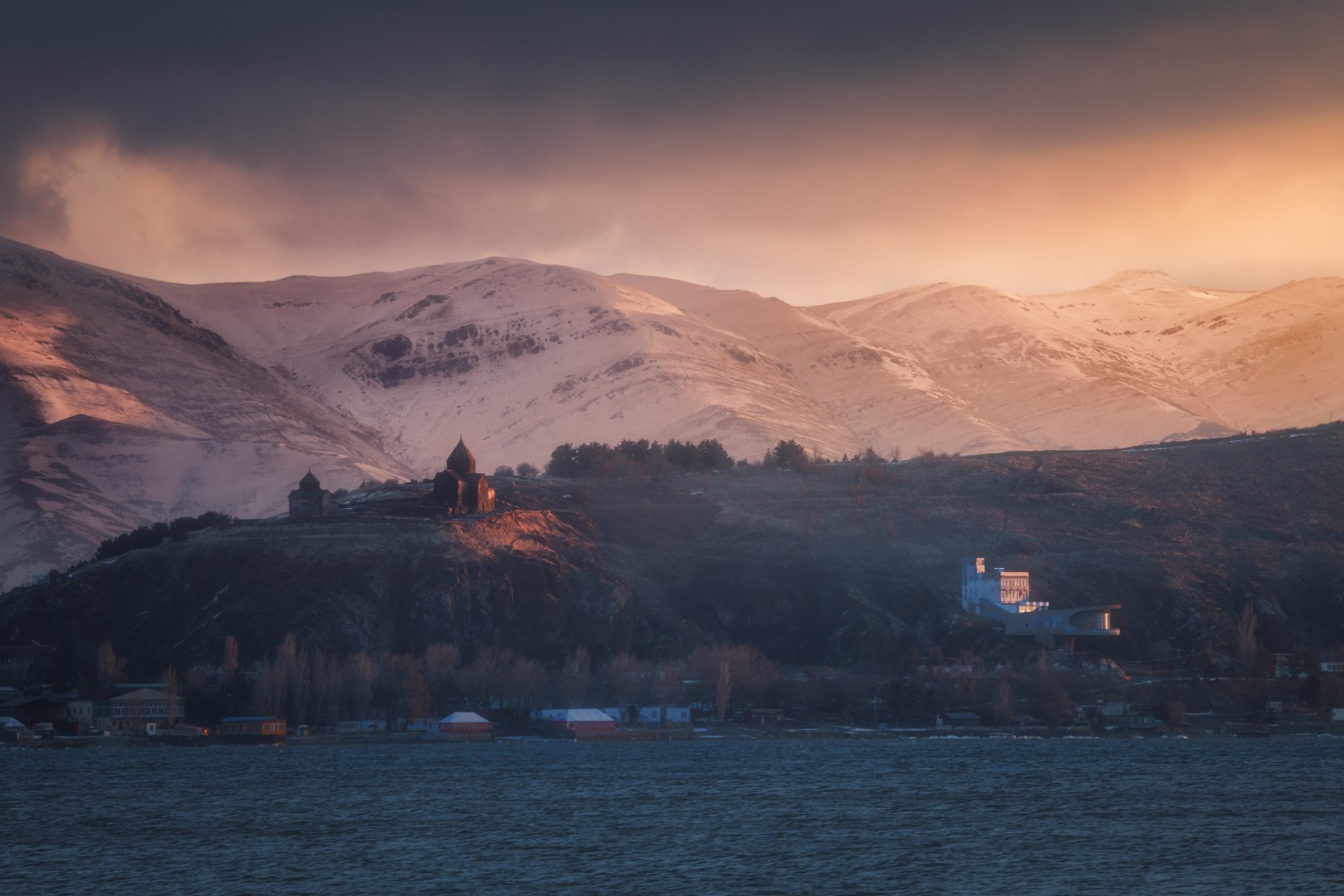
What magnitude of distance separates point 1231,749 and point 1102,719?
14970 millimetres

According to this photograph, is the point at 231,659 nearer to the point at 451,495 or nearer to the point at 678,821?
the point at 451,495

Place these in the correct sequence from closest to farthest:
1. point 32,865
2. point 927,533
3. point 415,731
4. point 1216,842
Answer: point 32,865
point 1216,842
point 415,731
point 927,533

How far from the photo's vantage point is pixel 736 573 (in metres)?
144

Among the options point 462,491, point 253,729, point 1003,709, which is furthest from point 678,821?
point 462,491

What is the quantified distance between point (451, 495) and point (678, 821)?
262 feet

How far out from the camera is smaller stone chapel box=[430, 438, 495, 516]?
146875 millimetres

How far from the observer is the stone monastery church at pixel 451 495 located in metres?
146

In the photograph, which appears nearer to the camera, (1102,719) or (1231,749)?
(1231,749)

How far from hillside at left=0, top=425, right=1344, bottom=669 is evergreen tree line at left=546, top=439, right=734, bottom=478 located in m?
10.6

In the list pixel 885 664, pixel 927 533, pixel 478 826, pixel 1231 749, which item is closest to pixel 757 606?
pixel 885 664

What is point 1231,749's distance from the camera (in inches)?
4090

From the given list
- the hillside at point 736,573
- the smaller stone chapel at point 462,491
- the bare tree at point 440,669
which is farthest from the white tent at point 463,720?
the smaller stone chapel at point 462,491

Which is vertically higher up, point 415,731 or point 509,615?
point 509,615

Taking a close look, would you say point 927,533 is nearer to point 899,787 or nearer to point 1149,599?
point 1149,599
